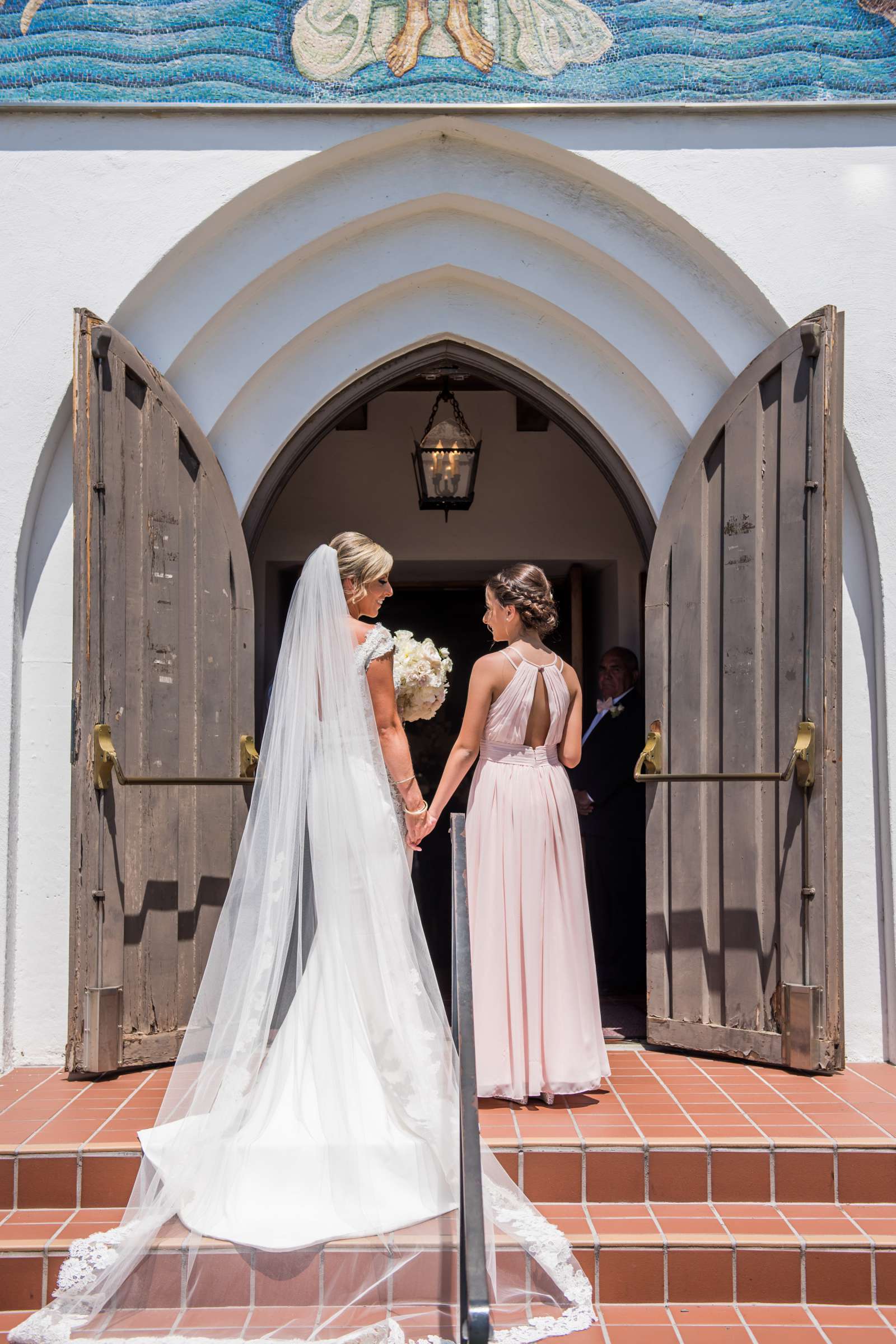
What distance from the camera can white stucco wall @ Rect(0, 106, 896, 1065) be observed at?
4.80m

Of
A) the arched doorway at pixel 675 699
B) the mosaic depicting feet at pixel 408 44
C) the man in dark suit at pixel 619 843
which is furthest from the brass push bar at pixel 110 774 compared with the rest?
the mosaic depicting feet at pixel 408 44

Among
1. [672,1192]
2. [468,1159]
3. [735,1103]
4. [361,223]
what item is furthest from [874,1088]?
[361,223]

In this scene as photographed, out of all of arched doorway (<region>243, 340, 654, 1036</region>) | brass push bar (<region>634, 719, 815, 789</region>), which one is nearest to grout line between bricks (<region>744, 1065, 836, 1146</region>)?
brass push bar (<region>634, 719, 815, 789</region>)

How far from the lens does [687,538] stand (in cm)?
496

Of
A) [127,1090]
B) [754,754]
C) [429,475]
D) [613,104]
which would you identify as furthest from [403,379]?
[127,1090]

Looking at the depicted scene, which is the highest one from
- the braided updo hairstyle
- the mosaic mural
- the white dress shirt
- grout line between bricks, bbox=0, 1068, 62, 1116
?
the mosaic mural

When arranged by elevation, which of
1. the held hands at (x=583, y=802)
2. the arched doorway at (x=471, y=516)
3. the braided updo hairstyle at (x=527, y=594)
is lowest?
the held hands at (x=583, y=802)

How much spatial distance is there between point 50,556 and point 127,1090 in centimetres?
222

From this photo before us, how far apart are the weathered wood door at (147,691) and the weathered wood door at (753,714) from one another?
6.20 feet

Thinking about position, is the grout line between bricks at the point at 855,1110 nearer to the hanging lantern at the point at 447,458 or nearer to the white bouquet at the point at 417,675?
the white bouquet at the point at 417,675

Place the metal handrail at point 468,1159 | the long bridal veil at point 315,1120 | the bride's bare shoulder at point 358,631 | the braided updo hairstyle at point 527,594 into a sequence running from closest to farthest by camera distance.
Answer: the metal handrail at point 468,1159, the long bridal veil at point 315,1120, the bride's bare shoulder at point 358,631, the braided updo hairstyle at point 527,594

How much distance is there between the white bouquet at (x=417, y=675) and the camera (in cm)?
425

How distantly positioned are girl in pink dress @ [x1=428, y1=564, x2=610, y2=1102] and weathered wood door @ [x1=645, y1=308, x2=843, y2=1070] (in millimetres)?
747

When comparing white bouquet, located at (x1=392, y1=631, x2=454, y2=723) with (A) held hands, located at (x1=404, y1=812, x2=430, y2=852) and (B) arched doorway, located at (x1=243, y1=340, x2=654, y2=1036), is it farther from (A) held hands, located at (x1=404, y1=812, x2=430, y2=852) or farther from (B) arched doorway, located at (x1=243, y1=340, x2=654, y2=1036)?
(B) arched doorway, located at (x1=243, y1=340, x2=654, y2=1036)
